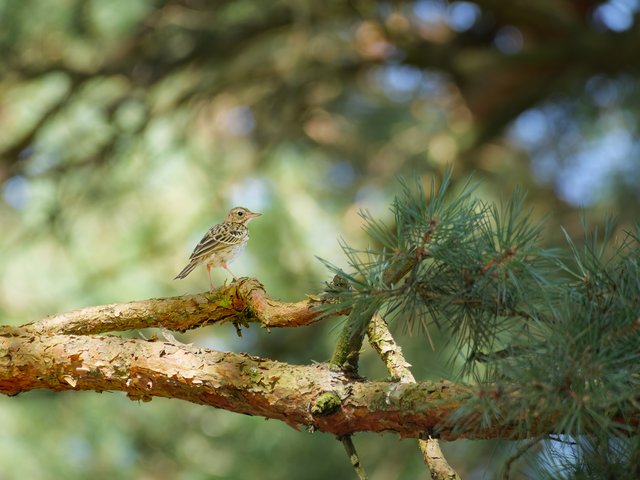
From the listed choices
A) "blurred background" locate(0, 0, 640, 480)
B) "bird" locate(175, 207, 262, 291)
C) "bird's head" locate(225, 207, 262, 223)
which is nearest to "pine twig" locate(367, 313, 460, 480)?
"bird" locate(175, 207, 262, 291)

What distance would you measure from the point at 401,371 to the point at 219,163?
16.2 ft

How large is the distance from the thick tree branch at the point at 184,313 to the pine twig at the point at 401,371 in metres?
0.19

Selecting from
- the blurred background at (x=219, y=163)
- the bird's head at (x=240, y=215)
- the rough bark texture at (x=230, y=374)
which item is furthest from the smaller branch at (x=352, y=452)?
the blurred background at (x=219, y=163)

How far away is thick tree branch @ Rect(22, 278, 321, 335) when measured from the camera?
5.76 feet

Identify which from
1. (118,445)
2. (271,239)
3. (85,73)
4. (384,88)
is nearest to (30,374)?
(85,73)

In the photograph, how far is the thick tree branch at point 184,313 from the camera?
1756 millimetres

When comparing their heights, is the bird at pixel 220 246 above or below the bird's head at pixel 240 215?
below

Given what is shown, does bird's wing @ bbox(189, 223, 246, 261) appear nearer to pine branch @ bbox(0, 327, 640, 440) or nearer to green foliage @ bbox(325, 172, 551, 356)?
pine branch @ bbox(0, 327, 640, 440)

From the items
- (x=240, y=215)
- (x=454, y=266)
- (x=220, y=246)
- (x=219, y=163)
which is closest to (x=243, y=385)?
(x=454, y=266)

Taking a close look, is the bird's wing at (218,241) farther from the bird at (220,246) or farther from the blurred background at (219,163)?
the blurred background at (219,163)

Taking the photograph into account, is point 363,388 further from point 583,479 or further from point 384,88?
Result: point 384,88

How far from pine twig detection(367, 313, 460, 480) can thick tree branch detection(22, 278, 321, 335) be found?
0.19 m

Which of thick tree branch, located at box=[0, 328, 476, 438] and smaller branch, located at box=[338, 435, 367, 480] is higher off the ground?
thick tree branch, located at box=[0, 328, 476, 438]

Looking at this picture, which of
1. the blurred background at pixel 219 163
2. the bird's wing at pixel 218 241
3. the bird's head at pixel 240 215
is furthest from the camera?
the blurred background at pixel 219 163
